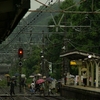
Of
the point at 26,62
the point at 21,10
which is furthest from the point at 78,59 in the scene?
the point at 26,62

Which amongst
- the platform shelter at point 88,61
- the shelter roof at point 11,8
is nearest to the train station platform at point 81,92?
the platform shelter at point 88,61

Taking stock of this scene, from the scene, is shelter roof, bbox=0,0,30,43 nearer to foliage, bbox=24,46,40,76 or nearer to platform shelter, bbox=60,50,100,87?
platform shelter, bbox=60,50,100,87

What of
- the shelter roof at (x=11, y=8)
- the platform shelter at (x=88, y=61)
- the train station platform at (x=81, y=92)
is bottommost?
the train station platform at (x=81, y=92)

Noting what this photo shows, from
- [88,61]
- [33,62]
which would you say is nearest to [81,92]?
[88,61]

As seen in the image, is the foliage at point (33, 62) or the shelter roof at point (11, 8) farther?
the foliage at point (33, 62)

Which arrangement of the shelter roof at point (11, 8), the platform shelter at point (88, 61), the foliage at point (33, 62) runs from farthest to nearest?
the foliage at point (33, 62), the platform shelter at point (88, 61), the shelter roof at point (11, 8)

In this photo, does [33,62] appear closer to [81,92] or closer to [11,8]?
[81,92]

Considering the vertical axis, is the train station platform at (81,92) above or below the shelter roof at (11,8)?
below

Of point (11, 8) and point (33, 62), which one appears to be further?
point (33, 62)

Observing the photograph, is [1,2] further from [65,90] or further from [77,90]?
[65,90]

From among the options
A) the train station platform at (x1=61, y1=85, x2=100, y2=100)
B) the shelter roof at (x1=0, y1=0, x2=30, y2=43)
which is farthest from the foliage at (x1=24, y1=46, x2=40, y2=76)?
the shelter roof at (x1=0, y1=0, x2=30, y2=43)

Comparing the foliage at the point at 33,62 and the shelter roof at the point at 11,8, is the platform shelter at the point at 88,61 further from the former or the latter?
the foliage at the point at 33,62

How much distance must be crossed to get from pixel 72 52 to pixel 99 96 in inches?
318

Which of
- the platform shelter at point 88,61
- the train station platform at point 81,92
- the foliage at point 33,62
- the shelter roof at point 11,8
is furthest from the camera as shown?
the foliage at point 33,62
